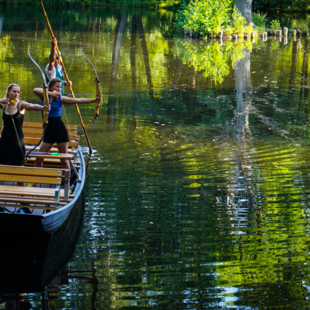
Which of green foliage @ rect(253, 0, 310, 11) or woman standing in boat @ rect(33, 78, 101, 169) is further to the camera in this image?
green foliage @ rect(253, 0, 310, 11)

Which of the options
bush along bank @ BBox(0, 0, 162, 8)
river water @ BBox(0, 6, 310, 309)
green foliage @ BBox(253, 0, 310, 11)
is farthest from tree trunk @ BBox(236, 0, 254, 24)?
bush along bank @ BBox(0, 0, 162, 8)

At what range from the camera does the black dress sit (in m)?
7.03

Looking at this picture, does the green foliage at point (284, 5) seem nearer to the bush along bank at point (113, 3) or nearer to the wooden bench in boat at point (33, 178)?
the bush along bank at point (113, 3)

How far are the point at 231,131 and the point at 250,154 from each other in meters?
1.87

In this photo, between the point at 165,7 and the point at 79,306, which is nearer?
the point at 79,306

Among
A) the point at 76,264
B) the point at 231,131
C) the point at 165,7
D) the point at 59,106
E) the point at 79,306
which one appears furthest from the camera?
the point at 165,7

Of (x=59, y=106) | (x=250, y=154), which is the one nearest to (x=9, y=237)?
(x=59, y=106)

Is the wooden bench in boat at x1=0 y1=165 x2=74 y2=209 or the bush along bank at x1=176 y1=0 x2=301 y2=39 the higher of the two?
the bush along bank at x1=176 y1=0 x2=301 y2=39

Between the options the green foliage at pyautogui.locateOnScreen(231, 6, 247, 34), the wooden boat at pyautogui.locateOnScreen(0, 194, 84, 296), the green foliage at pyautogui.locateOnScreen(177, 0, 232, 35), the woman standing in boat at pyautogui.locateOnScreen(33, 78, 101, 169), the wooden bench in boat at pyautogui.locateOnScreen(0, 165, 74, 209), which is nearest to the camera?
the wooden boat at pyautogui.locateOnScreen(0, 194, 84, 296)

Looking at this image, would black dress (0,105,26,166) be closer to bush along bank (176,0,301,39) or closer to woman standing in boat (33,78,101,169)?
woman standing in boat (33,78,101,169)

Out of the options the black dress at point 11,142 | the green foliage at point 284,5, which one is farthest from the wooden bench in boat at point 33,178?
the green foliage at point 284,5

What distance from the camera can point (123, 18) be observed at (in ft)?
146

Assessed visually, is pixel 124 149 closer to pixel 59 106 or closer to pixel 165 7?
pixel 59 106

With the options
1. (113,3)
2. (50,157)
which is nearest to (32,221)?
(50,157)
